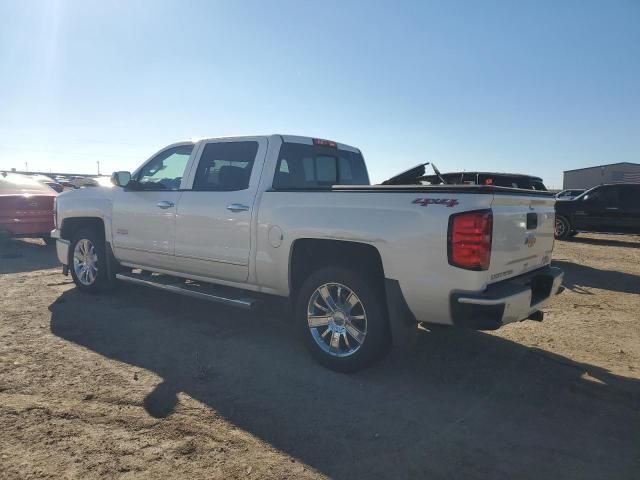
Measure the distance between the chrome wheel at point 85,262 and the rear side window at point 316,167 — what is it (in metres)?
3.23

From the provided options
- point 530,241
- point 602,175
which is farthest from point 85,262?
point 602,175

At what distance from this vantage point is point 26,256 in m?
9.77

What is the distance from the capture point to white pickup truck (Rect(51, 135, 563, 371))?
3.27 metres

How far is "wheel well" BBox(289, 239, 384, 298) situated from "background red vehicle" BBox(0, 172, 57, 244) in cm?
803

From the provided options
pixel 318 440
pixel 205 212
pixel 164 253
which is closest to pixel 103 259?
pixel 164 253

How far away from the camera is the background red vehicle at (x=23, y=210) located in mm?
9516

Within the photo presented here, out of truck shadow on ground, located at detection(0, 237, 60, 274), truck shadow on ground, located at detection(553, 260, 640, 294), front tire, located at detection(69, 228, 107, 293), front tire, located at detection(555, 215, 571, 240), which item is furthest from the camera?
front tire, located at detection(555, 215, 571, 240)

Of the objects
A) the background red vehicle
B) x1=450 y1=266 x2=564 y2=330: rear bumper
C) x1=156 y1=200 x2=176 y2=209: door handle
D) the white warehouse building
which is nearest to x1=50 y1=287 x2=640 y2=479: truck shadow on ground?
x1=450 y1=266 x2=564 y2=330: rear bumper

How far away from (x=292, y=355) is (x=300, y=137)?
89.1 inches

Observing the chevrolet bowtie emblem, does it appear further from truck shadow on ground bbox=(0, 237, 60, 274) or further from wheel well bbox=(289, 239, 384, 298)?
truck shadow on ground bbox=(0, 237, 60, 274)

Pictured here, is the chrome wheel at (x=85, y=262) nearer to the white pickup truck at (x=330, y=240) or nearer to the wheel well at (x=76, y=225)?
the wheel well at (x=76, y=225)

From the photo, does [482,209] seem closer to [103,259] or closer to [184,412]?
[184,412]

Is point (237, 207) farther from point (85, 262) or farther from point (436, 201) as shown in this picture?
point (85, 262)

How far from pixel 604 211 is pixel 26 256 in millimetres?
15644
